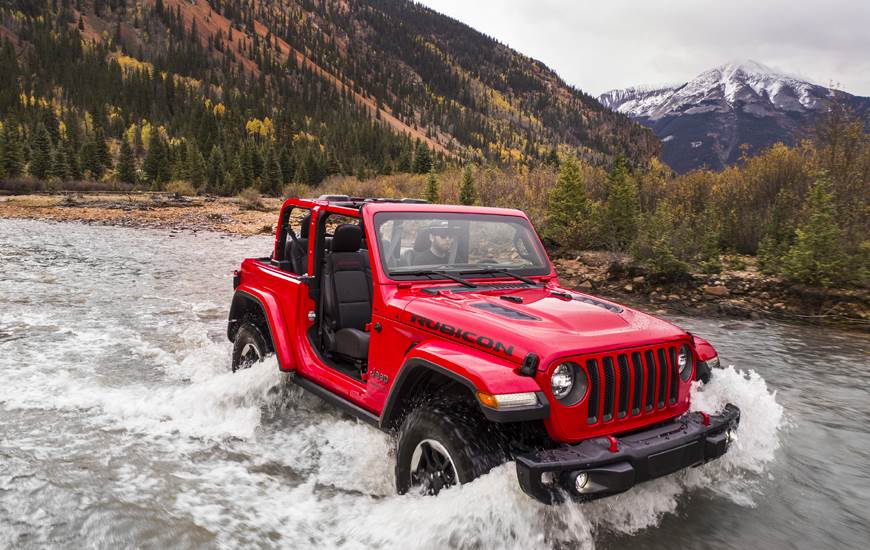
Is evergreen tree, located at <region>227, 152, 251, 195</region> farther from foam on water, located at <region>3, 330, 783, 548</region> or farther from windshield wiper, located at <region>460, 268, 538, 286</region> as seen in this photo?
windshield wiper, located at <region>460, 268, 538, 286</region>

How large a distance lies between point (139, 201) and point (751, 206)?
4609 centimetres

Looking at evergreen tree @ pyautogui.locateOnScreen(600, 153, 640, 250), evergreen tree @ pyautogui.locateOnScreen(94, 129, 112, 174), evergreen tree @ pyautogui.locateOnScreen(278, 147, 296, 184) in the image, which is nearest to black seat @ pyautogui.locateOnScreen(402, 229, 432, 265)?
evergreen tree @ pyautogui.locateOnScreen(600, 153, 640, 250)

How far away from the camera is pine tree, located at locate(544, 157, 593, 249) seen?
19812 millimetres

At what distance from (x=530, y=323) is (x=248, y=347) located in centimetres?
376

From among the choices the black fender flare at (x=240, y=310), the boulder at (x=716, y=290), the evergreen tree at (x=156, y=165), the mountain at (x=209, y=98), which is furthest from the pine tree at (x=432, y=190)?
the evergreen tree at (x=156, y=165)

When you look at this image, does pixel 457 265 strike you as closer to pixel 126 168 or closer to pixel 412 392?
pixel 412 392

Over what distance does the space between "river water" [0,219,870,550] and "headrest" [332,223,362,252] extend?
5.19 feet

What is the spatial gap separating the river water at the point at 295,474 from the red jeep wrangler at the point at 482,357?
34cm

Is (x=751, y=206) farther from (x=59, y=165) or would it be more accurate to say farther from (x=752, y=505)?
(x=59, y=165)

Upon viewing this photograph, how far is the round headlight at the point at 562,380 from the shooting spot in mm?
3219

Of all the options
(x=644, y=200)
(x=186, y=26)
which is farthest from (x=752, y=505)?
(x=186, y=26)

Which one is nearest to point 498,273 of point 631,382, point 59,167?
point 631,382

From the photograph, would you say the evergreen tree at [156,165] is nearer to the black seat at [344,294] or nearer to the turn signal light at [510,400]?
the black seat at [344,294]

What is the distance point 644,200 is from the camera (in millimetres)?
21531
